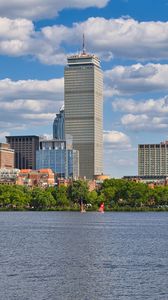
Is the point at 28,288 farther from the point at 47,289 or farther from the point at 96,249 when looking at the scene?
the point at 96,249

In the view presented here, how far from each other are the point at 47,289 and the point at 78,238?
4384 centimetres

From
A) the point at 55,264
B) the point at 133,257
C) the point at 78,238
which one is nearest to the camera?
the point at 55,264

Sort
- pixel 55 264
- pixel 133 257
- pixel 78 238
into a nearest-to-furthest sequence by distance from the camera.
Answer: pixel 55 264 < pixel 133 257 < pixel 78 238

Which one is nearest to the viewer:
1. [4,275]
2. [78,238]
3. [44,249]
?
[4,275]

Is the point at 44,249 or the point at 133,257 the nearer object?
the point at 133,257

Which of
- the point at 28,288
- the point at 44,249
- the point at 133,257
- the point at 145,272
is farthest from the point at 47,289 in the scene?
the point at 44,249

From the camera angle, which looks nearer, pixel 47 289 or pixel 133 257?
pixel 47 289

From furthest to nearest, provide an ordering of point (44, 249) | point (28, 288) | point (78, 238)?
1. point (78, 238)
2. point (44, 249)
3. point (28, 288)

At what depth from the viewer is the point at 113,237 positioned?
10231 cm

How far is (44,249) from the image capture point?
82188 mm

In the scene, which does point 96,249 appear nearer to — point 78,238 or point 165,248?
point 165,248

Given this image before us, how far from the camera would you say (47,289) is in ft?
179

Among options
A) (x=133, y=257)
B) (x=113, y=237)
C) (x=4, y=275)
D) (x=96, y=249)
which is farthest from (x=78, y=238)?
(x=4, y=275)

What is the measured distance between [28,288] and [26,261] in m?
15.1
